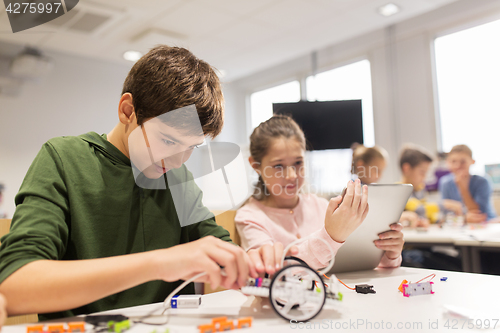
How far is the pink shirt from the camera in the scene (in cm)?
91

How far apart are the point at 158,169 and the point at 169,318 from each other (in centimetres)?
29

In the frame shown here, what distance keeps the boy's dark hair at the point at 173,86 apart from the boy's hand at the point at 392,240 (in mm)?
424

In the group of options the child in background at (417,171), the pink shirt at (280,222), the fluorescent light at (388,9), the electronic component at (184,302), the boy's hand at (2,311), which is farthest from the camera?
the fluorescent light at (388,9)

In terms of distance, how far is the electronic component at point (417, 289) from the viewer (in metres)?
0.57

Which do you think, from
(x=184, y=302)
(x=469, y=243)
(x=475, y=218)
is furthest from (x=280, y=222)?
(x=475, y=218)

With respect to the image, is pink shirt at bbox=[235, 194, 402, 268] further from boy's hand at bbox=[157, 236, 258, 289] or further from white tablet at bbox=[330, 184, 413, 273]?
boy's hand at bbox=[157, 236, 258, 289]

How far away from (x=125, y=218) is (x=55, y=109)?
3.17 metres

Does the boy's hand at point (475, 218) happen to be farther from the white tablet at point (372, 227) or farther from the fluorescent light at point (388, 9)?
the white tablet at point (372, 227)

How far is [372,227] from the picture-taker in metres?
0.75

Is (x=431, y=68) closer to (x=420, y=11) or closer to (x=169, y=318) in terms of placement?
(x=420, y=11)

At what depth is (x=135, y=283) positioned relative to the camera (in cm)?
46

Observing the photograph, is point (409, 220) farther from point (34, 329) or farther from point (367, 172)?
point (34, 329)

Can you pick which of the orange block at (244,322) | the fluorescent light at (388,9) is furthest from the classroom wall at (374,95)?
the orange block at (244,322)

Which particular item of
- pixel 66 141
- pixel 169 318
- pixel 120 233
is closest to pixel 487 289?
pixel 169 318
